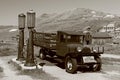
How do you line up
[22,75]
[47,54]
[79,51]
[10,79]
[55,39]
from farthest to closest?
[47,54] < [55,39] < [79,51] < [22,75] < [10,79]

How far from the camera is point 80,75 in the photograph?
635 inches

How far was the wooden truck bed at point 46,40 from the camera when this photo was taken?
20672 mm

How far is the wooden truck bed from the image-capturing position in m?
20.7

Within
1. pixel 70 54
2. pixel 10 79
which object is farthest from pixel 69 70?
pixel 10 79

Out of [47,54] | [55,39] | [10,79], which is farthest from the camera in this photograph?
[47,54]

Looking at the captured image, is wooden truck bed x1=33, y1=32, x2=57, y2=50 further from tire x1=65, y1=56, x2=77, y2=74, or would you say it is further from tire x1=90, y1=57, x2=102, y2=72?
tire x1=90, y1=57, x2=102, y2=72

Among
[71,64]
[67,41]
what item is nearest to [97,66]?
[71,64]

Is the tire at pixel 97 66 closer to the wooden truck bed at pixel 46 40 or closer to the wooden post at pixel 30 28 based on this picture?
the wooden truck bed at pixel 46 40

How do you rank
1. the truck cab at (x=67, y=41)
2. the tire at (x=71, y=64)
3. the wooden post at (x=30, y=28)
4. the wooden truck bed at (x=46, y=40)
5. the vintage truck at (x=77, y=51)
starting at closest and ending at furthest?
1. the wooden post at (x=30, y=28)
2. the tire at (x=71, y=64)
3. the vintage truck at (x=77, y=51)
4. the truck cab at (x=67, y=41)
5. the wooden truck bed at (x=46, y=40)

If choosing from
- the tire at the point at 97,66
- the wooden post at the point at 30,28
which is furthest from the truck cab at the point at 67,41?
the wooden post at the point at 30,28

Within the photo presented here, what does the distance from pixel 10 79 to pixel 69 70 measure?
4.34 metres

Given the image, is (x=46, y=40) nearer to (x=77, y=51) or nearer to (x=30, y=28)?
(x=30, y=28)

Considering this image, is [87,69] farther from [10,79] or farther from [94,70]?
[10,79]

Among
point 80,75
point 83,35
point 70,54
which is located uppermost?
point 83,35
